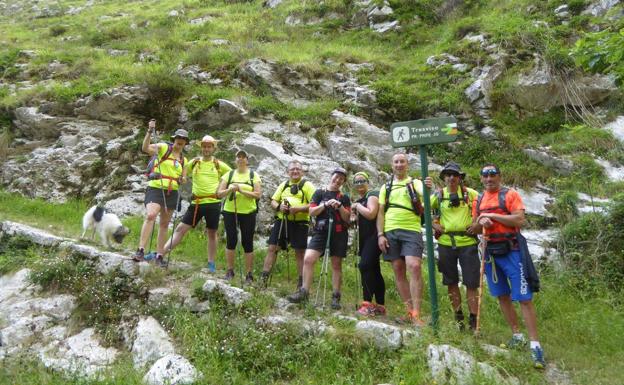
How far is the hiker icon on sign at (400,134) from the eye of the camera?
504cm

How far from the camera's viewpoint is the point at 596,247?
24.9 ft

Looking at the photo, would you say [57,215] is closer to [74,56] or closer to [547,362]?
[74,56]

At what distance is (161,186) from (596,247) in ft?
24.4

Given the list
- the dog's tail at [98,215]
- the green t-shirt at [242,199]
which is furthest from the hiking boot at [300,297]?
the dog's tail at [98,215]

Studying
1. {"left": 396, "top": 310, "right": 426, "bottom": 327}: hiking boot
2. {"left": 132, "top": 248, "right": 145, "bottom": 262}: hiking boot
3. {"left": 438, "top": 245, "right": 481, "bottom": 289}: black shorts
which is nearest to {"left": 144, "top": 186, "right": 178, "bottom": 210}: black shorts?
{"left": 132, "top": 248, "right": 145, "bottom": 262}: hiking boot

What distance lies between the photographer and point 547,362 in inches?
189

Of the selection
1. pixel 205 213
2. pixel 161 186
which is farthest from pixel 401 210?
pixel 161 186

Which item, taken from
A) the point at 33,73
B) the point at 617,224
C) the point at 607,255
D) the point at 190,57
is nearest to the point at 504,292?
the point at 607,255

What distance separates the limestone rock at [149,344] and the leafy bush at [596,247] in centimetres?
655

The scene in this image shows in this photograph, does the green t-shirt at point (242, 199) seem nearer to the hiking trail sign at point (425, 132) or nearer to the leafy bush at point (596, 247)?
the hiking trail sign at point (425, 132)

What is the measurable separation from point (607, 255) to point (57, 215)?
1138 cm

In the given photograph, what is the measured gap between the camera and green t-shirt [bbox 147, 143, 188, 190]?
264 inches

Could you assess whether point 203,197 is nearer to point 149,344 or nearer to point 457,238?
point 149,344

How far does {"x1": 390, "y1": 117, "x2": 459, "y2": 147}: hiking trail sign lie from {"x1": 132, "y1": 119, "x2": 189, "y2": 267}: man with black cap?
137 inches
